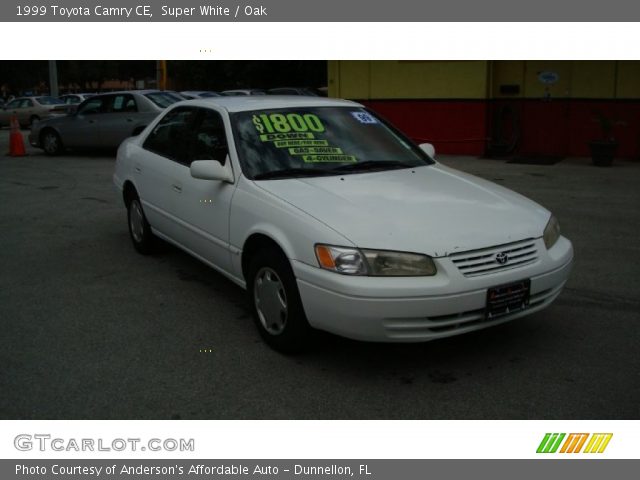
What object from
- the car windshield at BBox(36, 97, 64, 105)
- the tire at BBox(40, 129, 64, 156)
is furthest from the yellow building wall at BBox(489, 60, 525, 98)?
the car windshield at BBox(36, 97, 64, 105)

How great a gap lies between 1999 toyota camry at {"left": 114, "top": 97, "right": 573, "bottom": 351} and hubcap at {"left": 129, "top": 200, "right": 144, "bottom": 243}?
782 millimetres

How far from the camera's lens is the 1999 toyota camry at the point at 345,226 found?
147 inches

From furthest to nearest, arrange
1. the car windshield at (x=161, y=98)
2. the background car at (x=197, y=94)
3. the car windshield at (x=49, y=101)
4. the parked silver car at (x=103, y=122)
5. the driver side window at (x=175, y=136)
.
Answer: the car windshield at (x=49, y=101), the background car at (x=197, y=94), the car windshield at (x=161, y=98), the parked silver car at (x=103, y=122), the driver side window at (x=175, y=136)

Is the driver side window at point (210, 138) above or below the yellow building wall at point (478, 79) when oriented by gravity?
below

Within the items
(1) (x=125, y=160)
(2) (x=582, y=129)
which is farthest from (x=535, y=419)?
(2) (x=582, y=129)

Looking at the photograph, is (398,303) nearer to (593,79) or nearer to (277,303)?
(277,303)

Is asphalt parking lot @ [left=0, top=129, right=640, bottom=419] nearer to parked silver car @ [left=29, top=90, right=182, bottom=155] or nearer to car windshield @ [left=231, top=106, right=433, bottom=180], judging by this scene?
car windshield @ [left=231, top=106, right=433, bottom=180]

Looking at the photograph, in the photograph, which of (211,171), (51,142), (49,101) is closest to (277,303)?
(211,171)

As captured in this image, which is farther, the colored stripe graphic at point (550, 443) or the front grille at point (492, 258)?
the front grille at point (492, 258)

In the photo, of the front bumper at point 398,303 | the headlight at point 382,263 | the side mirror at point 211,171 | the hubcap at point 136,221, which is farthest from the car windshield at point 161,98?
the headlight at point 382,263

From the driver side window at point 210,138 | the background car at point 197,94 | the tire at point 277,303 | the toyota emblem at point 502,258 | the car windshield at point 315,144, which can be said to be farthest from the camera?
the background car at point 197,94

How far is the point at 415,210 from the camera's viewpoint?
13.6 ft

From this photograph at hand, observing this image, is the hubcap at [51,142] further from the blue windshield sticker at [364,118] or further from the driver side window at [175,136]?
the blue windshield sticker at [364,118]

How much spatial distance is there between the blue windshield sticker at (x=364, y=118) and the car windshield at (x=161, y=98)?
10.5m
